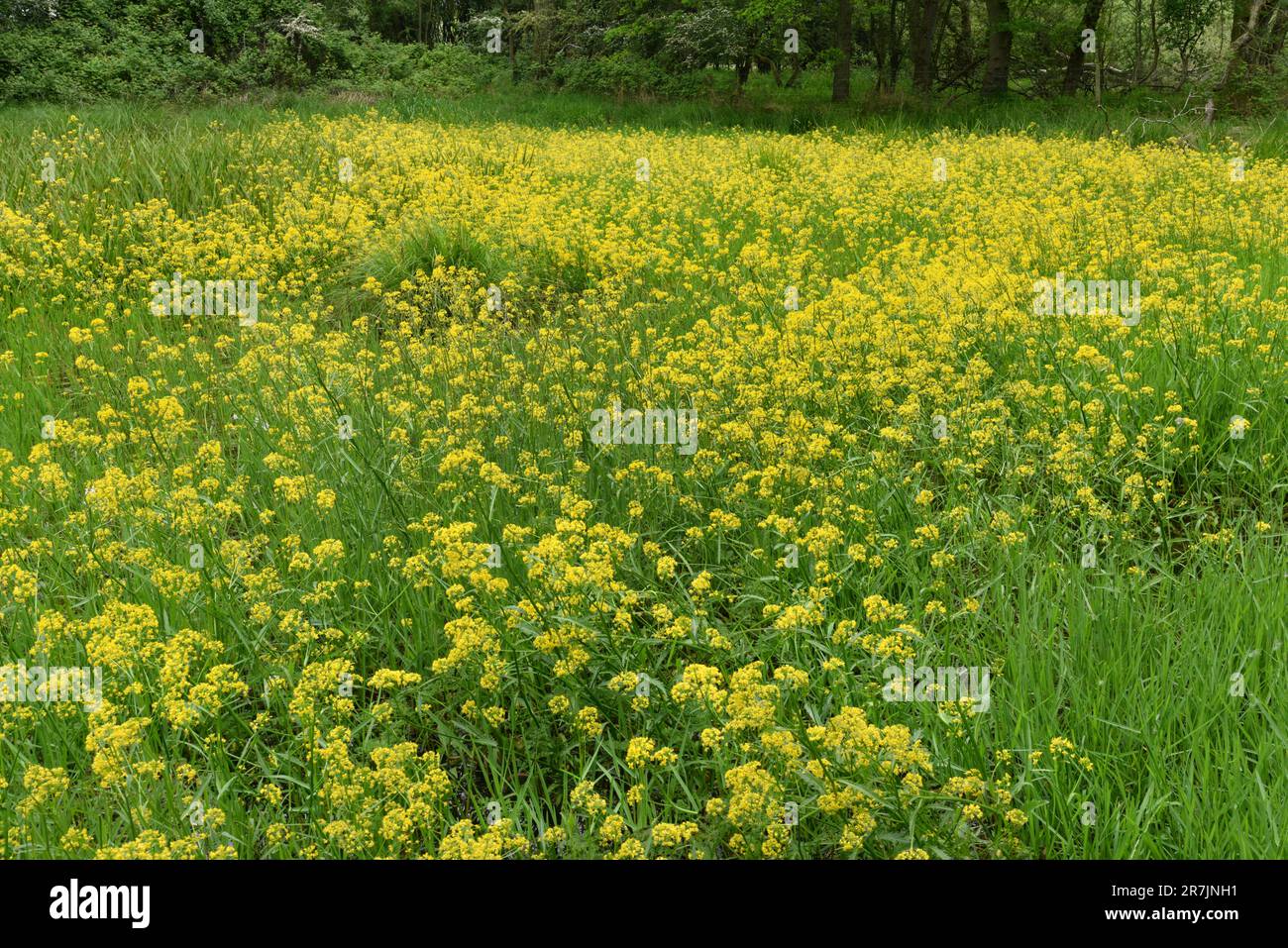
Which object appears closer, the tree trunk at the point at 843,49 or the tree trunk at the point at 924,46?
the tree trunk at the point at 843,49

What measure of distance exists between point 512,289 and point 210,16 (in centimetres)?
1993

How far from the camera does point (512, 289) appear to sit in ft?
22.2

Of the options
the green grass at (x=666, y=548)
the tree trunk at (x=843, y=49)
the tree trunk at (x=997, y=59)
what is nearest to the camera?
the green grass at (x=666, y=548)

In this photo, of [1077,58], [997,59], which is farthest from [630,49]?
[1077,58]

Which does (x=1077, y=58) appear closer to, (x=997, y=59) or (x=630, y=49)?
(x=997, y=59)

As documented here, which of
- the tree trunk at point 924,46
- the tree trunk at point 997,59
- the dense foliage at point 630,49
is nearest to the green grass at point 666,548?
the dense foliage at point 630,49

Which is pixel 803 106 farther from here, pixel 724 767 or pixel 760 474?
pixel 724 767

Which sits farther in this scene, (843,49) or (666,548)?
(843,49)

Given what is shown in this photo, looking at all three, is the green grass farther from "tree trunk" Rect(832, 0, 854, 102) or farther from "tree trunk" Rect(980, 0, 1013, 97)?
"tree trunk" Rect(980, 0, 1013, 97)

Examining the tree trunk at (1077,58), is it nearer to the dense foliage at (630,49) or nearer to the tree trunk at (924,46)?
the dense foliage at (630,49)

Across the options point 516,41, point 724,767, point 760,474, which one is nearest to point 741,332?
point 760,474

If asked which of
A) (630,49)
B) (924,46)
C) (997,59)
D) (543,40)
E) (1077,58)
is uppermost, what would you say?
(543,40)

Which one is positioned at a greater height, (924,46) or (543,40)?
(543,40)

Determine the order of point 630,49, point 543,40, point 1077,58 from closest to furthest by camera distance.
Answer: point 1077,58 < point 630,49 < point 543,40
